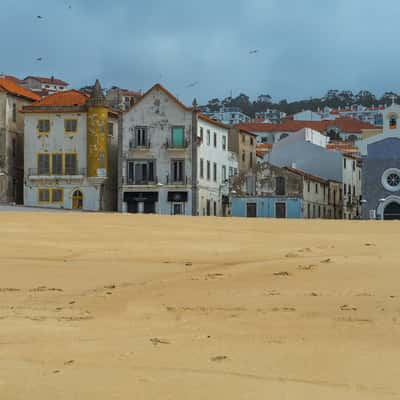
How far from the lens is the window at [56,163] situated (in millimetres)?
75438

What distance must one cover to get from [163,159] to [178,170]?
172cm

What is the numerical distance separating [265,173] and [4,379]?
223ft

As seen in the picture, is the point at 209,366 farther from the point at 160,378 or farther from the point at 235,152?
the point at 235,152

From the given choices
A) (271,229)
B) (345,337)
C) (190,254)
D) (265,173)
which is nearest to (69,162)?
(265,173)

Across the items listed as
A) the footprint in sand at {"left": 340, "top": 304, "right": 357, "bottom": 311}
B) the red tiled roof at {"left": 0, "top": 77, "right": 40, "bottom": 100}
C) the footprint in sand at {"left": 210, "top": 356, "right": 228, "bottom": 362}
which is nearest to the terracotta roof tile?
the red tiled roof at {"left": 0, "top": 77, "right": 40, "bottom": 100}

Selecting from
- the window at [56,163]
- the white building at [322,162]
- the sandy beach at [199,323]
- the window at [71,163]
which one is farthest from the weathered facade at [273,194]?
the sandy beach at [199,323]

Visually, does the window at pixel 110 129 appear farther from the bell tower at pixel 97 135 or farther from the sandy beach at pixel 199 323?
the sandy beach at pixel 199 323

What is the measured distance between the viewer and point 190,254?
69.5 ft

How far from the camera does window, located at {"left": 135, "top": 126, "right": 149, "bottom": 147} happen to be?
7488cm

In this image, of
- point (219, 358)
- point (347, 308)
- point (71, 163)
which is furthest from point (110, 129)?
point (219, 358)

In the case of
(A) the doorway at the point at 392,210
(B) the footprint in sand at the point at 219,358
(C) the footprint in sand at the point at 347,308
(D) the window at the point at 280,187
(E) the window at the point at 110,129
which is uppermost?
(E) the window at the point at 110,129

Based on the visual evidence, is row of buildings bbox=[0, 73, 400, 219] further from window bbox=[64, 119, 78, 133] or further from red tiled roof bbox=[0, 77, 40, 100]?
red tiled roof bbox=[0, 77, 40, 100]

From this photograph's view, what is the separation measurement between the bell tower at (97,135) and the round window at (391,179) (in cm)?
2356

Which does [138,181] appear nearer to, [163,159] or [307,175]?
[163,159]
